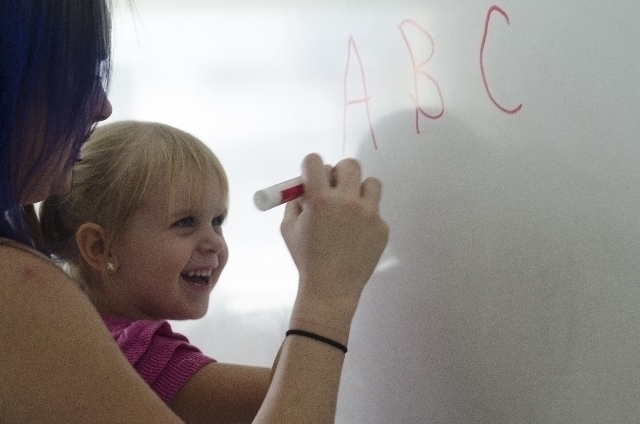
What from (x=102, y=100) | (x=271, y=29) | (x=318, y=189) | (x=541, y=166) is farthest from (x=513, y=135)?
(x=271, y=29)

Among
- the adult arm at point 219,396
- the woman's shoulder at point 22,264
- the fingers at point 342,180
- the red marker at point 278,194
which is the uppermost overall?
the fingers at point 342,180

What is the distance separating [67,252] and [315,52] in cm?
31

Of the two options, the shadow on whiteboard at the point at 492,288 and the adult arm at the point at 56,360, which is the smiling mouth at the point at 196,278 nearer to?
the shadow on whiteboard at the point at 492,288

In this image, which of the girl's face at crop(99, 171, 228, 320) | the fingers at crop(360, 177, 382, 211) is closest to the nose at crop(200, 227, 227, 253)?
the girl's face at crop(99, 171, 228, 320)

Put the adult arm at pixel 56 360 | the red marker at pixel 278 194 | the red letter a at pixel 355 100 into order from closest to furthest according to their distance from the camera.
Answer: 1. the adult arm at pixel 56 360
2. the red marker at pixel 278 194
3. the red letter a at pixel 355 100

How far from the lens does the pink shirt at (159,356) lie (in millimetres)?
678

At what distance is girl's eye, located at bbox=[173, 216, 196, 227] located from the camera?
724 millimetres

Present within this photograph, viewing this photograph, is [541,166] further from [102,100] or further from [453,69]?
[102,100]

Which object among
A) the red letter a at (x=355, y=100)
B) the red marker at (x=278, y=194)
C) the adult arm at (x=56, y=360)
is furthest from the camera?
the red letter a at (x=355, y=100)

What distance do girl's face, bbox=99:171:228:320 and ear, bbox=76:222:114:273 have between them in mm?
13

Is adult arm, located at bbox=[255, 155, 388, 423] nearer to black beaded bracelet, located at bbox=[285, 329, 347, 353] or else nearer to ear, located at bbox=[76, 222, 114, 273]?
black beaded bracelet, located at bbox=[285, 329, 347, 353]

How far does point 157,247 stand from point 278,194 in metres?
0.21

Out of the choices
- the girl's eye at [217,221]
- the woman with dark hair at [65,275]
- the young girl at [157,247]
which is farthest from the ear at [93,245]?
the woman with dark hair at [65,275]

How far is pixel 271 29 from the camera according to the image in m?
0.82
